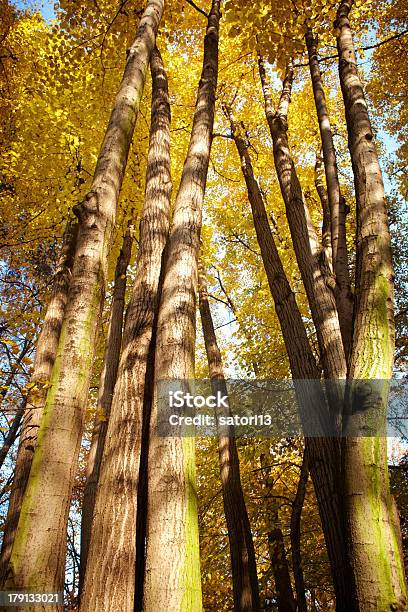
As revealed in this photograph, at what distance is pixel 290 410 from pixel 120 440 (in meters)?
6.24

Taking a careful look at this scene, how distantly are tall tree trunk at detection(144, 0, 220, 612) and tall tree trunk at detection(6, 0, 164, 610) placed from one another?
1.46 feet

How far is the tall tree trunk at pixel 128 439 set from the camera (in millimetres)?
2053

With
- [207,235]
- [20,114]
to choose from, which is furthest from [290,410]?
[20,114]

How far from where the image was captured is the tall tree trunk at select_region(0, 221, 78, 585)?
3.86m

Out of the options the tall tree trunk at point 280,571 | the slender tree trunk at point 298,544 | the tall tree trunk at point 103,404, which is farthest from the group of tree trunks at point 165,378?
the tall tree trunk at point 280,571

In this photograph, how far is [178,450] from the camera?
2.25 m

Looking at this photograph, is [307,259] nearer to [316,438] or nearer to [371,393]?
[316,438]

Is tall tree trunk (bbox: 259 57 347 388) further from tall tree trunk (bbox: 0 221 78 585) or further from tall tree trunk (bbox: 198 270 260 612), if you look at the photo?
tall tree trunk (bbox: 198 270 260 612)

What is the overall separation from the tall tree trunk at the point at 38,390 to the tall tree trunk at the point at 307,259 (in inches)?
101

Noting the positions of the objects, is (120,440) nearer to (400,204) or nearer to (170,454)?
(170,454)

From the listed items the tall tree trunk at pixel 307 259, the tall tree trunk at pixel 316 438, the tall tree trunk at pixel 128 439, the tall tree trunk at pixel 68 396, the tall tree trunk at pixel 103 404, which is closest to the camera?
the tall tree trunk at pixel 68 396

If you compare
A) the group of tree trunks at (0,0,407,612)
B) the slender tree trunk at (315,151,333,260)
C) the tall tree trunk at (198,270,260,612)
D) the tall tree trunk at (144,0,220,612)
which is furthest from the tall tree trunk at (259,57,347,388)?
the tall tree trunk at (198,270,260,612)

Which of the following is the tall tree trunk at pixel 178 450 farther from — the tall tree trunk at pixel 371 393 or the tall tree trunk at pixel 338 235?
the tall tree trunk at pixel 338 235

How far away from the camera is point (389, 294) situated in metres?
2.58
